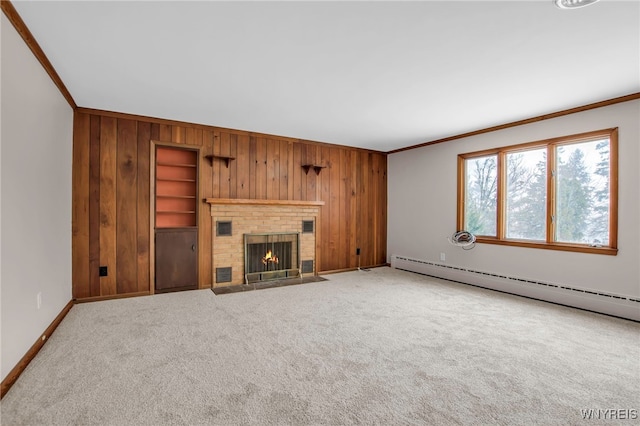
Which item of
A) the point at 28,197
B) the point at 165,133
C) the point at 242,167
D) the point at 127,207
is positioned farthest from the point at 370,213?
the point at 28,197

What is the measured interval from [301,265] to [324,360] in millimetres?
3050

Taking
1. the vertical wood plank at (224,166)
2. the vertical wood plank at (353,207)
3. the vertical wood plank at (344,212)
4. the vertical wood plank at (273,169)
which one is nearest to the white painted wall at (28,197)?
the vertical wood plank at (224,166)

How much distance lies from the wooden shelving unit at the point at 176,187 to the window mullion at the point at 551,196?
16.0 feet

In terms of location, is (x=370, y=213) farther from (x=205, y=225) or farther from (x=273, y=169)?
(x=205, y=225)

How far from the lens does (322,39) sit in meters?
2.31

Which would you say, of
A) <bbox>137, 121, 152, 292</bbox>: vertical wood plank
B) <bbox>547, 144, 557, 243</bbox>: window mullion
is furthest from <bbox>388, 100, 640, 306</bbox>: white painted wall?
<bbox>137, 121, 152, 292</bbox>: vertical wood plank

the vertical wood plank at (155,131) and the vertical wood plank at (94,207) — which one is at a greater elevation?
the vertical wood plank at (155,131)

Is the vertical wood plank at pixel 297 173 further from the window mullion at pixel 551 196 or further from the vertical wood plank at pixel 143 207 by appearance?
the window mullion at pixel 551 196

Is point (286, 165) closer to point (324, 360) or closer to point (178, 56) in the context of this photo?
point (178, 56)

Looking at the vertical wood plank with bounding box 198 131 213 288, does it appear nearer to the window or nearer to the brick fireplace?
the brick fireplace

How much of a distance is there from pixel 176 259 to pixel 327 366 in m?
3.02

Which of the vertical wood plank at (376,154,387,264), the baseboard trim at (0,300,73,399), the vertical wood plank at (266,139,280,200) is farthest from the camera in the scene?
the vertical wood plank at (376,154,387,264)

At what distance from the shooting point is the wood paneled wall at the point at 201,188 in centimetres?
392

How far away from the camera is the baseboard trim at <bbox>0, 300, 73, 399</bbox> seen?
1939 mm
